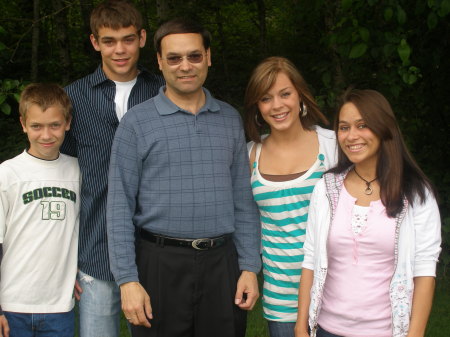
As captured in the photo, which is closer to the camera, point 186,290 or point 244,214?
point 186,290

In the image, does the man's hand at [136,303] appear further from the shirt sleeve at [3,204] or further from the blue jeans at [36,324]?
the shirt sleeve at [3,204]

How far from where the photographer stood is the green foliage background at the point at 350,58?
4.43 meters

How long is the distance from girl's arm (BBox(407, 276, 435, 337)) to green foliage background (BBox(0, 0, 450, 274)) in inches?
79.0

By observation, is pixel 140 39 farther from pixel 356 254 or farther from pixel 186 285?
pixel 356 254

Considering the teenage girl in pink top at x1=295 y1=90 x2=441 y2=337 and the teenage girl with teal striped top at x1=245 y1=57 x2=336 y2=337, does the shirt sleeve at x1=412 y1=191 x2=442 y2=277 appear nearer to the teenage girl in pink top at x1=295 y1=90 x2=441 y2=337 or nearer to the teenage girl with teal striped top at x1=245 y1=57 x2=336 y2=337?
the teenage girl in pink top at x1=295 y1=90 x2=441 y2=337

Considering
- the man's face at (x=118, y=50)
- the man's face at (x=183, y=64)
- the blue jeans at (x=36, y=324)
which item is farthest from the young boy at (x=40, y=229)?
the man's face at (x=183, y=64)

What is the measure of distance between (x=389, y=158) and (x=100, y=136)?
144 cm

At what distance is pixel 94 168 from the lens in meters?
3.06

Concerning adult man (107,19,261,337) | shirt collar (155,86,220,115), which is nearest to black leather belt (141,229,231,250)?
adult man (107,19,261,337)

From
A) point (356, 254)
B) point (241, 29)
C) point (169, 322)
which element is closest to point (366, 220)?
point (356, 254)

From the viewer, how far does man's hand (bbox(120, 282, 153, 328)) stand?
2.77m

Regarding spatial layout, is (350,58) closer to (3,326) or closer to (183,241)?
(183,241)

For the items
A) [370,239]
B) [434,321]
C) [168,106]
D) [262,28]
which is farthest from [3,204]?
[262,28]

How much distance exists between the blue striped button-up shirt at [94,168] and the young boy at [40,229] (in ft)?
0.18
